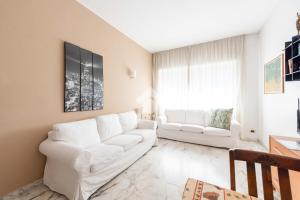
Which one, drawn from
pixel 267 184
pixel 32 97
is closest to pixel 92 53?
pixel 32 97

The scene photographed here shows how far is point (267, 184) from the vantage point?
2.57ft

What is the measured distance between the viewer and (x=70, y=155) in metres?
1.48

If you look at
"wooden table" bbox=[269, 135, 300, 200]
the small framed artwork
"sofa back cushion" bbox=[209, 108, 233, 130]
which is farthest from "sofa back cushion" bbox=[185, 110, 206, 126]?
"wooden table" bbox=[269, 135, 300, 200]

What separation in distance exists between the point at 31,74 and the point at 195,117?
3.63m

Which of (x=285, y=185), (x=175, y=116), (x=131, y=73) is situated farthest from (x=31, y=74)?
(x=175, y=116)

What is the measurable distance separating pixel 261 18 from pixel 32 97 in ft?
14.5

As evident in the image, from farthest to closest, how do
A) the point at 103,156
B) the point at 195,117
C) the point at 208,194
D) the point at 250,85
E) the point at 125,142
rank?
the point at 195,117, the point at 250,85, the point at 125,142, the point at 103,156, the point at 208,194

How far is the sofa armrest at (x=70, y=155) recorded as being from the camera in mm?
1451

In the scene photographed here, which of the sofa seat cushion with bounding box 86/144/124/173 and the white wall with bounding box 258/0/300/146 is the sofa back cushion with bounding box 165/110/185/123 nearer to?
the white wall with bounding box 258/0/300/146

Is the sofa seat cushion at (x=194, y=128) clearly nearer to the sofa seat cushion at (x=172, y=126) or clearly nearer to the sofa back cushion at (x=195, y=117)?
the sofa seat cushion at (x=172, y=126)

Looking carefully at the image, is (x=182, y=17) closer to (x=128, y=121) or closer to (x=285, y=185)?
(x=128, y=121)

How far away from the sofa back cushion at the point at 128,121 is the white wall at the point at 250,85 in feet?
9.58

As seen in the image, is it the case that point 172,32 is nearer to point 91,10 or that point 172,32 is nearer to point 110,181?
point 91,10

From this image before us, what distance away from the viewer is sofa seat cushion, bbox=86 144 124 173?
1634 millimetres
